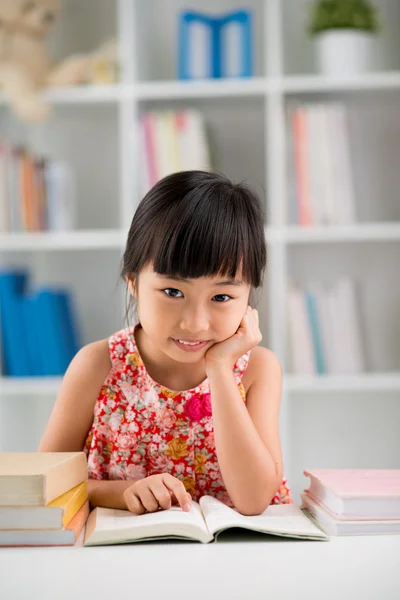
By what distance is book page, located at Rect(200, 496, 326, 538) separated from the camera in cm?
89

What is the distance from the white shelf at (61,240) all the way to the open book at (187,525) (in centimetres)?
174

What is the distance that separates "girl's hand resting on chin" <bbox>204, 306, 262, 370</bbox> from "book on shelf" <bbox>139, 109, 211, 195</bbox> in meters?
1.52

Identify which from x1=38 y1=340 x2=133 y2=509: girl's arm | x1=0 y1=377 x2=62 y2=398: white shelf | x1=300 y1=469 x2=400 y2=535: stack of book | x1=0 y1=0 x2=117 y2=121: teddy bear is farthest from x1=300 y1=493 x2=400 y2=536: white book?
x1=0 y1=0 x2=117 y2=121: teddy bear

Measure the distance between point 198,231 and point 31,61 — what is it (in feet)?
6.06

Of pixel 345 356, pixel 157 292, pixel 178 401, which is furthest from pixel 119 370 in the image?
pixel 345 356

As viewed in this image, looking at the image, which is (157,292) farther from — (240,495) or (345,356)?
(345,356)

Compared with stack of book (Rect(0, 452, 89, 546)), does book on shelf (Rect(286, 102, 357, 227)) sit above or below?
above

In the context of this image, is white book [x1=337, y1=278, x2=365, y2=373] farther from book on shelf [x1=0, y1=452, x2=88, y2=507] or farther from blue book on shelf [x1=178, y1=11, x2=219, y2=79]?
book on shelf [x1=0, y1=452, x2=88, y2=507]

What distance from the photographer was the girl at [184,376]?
1.09 m

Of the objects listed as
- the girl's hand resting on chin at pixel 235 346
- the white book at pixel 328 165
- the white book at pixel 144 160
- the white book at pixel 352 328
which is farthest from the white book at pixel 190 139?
the girl's hand resting on chin at pixel 235 346

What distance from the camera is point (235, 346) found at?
3.85ft

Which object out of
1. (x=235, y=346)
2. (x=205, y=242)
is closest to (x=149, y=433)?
(x=235, y=346)

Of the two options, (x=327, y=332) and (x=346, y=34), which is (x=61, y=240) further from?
(x=346, y=34)

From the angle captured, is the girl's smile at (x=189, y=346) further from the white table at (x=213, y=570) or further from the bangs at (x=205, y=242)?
the white table at (x=213, y=570)
